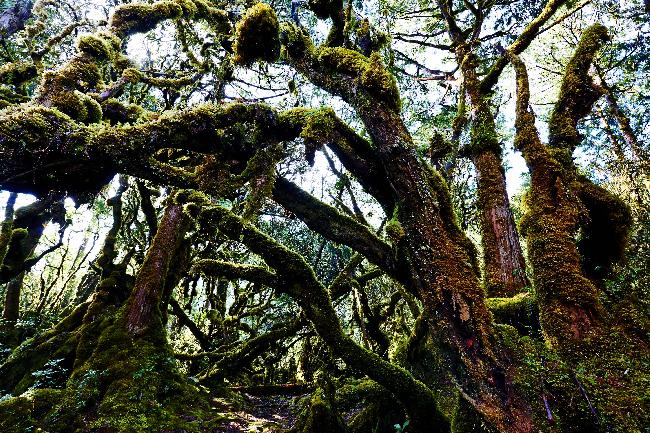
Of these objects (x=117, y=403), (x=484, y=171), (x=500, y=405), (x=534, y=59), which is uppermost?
(x=534, y=59)

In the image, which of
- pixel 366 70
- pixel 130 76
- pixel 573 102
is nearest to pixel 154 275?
pixel 130 76

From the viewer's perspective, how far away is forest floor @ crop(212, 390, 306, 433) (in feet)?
A: 23.2

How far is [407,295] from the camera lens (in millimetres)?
6723

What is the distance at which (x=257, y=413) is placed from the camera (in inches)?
350

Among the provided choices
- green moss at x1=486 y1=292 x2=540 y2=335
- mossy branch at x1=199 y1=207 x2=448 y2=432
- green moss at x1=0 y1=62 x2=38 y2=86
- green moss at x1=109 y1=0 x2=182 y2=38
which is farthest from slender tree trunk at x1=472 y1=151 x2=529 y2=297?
green moss at x1=0 y1=62 x2=38 y2=86

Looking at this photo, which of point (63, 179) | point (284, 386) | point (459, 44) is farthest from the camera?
point (284, 386)

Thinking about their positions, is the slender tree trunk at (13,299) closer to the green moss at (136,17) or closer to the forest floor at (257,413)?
the forest floor at (257,413)

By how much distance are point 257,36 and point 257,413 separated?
8501 millimetres

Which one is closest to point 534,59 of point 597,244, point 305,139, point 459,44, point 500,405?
point 459,44

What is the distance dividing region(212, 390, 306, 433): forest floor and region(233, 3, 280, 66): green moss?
21.0 feet

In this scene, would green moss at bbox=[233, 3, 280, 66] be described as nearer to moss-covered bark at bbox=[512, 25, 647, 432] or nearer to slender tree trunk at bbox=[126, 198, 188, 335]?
slender tree trunk at bbox=[126, 198, 188, 335]

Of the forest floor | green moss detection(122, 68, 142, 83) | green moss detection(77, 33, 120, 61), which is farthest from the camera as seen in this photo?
the forest floor

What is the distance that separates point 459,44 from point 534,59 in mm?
9162

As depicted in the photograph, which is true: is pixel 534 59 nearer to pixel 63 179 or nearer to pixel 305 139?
pixel 305 139
